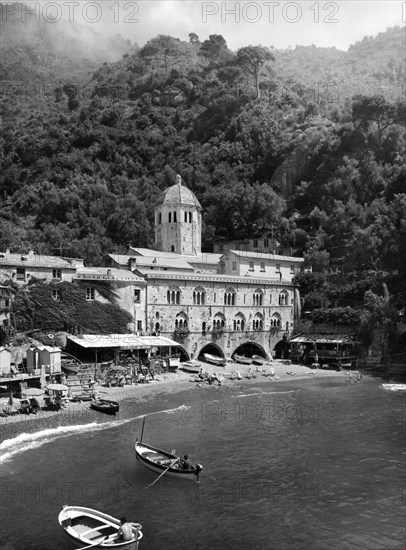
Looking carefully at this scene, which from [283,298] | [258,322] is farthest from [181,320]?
[283,298]

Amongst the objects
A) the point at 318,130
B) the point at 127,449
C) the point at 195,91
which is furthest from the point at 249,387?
the point at 195,91

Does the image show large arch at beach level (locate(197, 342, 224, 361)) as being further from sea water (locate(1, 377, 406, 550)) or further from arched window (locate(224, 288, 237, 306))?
sea water (locate(1, 377, 406, 550))

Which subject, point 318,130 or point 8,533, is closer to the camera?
point 8,533

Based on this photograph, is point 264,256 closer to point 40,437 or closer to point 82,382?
point 82,382

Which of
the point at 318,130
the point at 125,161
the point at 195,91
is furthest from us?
the point at 195,91

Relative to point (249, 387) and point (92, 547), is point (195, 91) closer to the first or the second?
point (249, 387)

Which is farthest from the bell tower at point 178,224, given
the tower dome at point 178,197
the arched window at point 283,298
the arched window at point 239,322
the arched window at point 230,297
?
the arched window at point 239,322

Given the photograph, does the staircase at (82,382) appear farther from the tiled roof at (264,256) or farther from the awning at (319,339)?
the tiled roof at (264,256)
